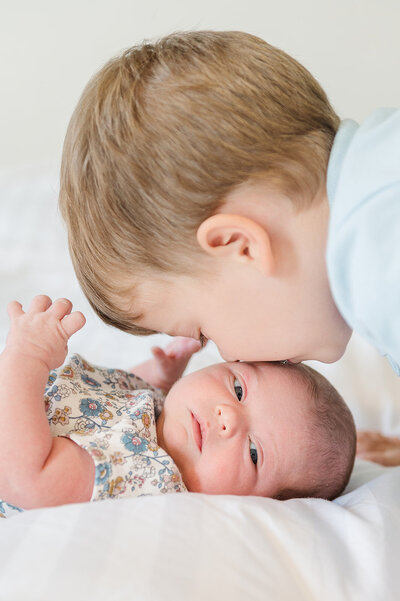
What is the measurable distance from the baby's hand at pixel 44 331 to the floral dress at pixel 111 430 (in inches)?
2.7

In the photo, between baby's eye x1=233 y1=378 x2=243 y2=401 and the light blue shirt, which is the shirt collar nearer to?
the light blue shirt

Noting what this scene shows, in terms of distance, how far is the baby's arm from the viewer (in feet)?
3.36

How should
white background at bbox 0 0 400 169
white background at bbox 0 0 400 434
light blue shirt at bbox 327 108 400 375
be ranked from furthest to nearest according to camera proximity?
white background at bbox 0 0 400 169, white background at bbox 0 0 400 434, light blue shirt at bbox 327 108 400 375

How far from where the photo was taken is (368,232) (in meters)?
0.91

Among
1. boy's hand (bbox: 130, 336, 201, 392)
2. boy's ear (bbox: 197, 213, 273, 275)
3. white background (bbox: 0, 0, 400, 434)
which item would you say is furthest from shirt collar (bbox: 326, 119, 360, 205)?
white background (bbox: 0, 0, 400, 434)

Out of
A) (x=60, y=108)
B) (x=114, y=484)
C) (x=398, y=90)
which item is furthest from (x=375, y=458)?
(x=60, y=108)

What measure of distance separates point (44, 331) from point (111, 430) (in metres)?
0.19

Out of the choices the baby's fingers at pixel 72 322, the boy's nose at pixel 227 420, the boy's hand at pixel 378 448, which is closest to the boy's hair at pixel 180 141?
the baby's fingers at pixel 72 322

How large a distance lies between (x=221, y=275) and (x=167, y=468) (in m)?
0.31

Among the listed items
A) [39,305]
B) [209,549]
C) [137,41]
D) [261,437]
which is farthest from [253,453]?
[137,41]

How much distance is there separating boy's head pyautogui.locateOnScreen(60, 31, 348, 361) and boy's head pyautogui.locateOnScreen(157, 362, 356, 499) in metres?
0.15

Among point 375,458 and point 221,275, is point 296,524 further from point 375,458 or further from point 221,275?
point 375,458

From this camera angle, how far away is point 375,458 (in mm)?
Result: 1453

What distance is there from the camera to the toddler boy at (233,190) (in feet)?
3.10
